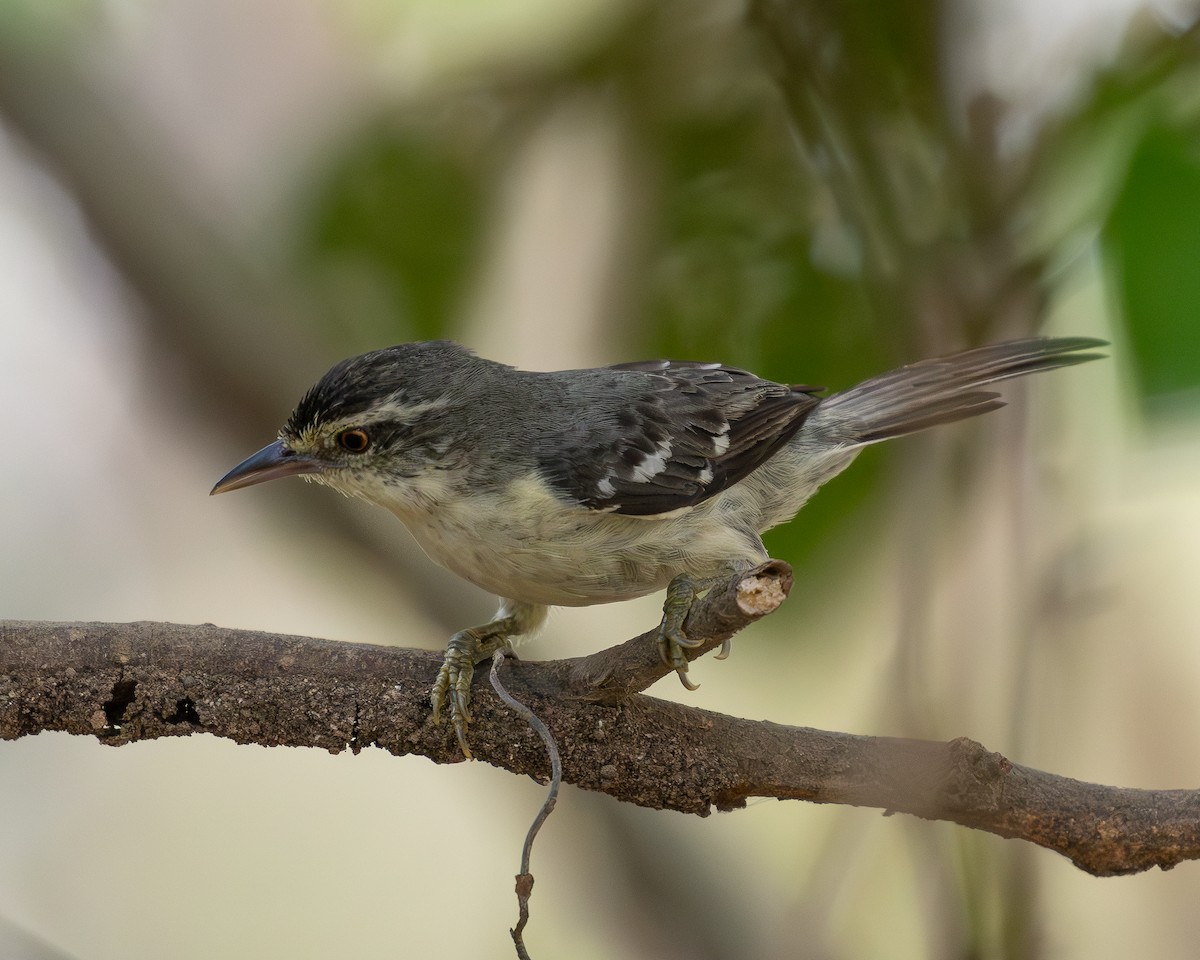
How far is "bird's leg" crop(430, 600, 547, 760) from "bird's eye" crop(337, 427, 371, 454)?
0.54 metres

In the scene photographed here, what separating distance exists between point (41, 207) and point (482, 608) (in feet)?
6.64

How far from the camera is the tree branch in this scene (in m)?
2.23

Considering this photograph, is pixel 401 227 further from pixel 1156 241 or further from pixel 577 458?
pixel 1156 241

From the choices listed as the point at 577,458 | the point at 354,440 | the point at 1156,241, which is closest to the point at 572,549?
the point at 577,458

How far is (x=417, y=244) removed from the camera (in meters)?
3.38

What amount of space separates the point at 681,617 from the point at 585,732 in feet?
1.02

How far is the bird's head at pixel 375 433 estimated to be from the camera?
2898 mm

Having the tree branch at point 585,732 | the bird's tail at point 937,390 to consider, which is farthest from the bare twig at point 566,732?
the bird's tail at point 937,390

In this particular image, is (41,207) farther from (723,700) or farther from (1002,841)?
(1002,841)

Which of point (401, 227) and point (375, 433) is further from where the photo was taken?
Result: point (401, 227)

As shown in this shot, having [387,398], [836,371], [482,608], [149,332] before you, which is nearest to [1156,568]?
[836,371]

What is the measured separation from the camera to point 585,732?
234cm

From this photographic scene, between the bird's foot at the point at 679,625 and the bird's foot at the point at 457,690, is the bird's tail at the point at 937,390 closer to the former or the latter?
the bird's foot at the point at 679,625

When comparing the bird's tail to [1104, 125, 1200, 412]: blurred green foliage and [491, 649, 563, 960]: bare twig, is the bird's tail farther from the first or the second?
[491, 649, 563, 960]: bare twig
